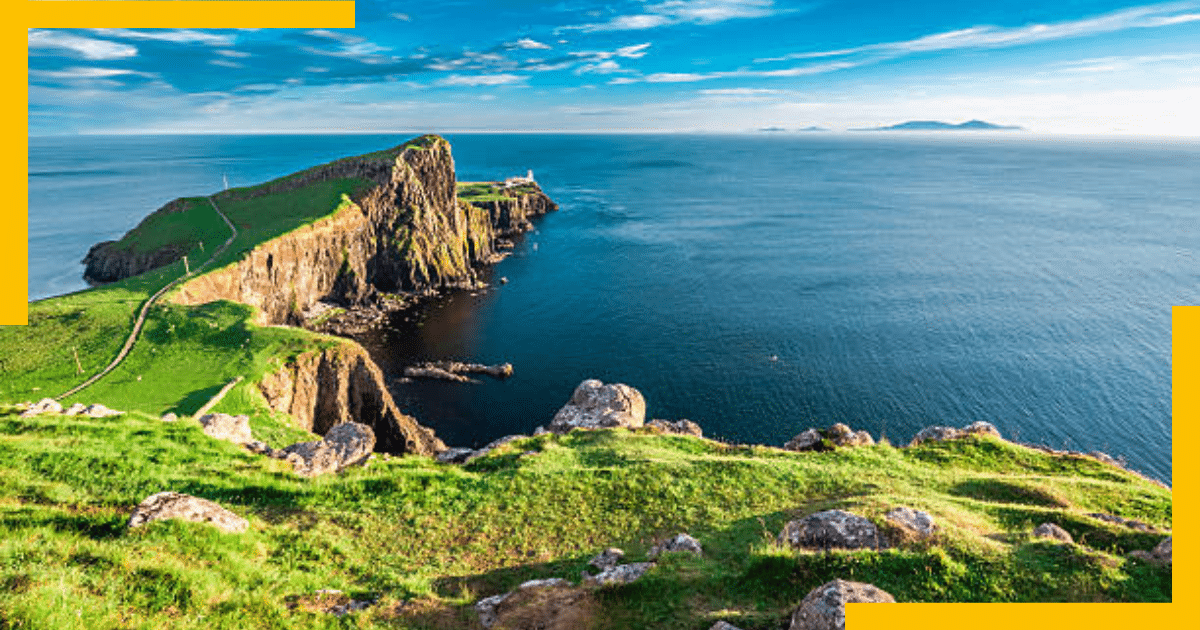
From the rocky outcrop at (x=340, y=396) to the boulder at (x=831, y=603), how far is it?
44.6 m

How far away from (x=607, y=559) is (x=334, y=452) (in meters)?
20.6

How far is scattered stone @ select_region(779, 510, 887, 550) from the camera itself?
16141mm

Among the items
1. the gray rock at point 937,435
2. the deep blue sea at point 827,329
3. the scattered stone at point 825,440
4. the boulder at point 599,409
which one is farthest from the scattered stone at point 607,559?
the deep blue sea at point 827,329

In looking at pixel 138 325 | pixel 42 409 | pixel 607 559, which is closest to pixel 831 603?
pixel 607 559

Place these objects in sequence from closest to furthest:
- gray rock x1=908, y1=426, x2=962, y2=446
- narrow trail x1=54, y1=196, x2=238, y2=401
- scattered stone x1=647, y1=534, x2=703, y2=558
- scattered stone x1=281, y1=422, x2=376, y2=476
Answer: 1. scattered stone x1=647, y1=534, x2=703, y2=558
2. scattered stone x1=281, y1=422, x2=376, y2=476
3. gray rock x1=908, y1=426, x2=962, y2=446
4. narrow trail x1=54, y1=196, x2=238, y2=401

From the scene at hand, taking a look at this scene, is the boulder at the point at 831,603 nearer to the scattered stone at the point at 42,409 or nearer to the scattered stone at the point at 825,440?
the scattered stone at the point at 825,440

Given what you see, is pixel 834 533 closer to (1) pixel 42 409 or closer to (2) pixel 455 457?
(2) pixel 455 457

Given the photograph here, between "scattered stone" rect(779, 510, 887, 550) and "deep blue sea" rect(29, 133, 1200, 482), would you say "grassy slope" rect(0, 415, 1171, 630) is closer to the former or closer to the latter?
"scattered stone" rect(779, 510, 887, 550)

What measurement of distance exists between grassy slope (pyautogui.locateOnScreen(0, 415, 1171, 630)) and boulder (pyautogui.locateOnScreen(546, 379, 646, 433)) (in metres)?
15.8

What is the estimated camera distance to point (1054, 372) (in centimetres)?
7531

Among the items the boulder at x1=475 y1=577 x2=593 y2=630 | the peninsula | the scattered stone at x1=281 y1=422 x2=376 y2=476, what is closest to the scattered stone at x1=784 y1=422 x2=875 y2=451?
the peninsula

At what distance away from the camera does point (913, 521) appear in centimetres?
1686

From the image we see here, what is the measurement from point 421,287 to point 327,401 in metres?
68.9

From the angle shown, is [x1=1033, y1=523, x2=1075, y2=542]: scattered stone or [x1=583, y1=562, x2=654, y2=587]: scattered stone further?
[x1=1033, y1=523, x2=1075, y2=542]: scattered stone
